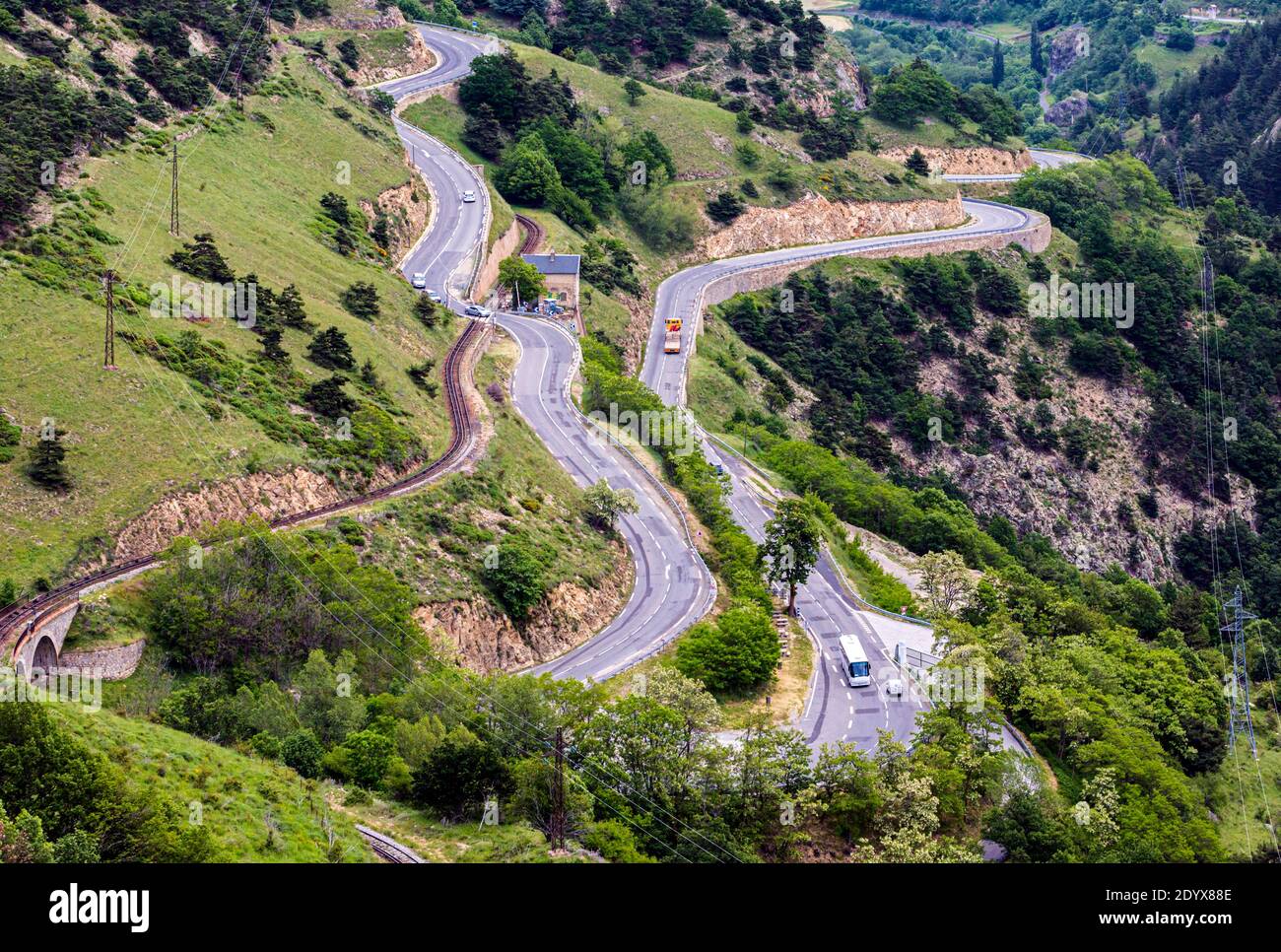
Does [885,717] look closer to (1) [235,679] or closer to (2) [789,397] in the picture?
(1) [235,679]

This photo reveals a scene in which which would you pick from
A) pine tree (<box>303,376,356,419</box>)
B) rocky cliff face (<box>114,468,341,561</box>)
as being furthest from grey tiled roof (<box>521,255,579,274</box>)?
rocky cliff face (<box>114,468,341,561</box>)

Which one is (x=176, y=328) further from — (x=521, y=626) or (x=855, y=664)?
(x=855, y=664)

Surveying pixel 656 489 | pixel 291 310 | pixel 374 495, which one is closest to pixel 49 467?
pixel 374 495

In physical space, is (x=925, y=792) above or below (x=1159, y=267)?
below

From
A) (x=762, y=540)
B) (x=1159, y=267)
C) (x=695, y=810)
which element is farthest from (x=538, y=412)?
(x=1159, y=267)

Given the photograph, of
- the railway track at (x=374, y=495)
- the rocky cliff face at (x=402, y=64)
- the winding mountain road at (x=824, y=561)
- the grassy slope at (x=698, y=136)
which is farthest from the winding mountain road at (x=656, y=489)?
the grassy slope at (x=698, y=136)

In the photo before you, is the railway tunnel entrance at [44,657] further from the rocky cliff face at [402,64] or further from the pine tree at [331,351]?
the rocky cliff face at [402,64]

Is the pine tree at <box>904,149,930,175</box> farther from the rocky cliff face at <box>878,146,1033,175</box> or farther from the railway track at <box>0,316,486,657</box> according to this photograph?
the railway track at <box>0,316,486,657</box>
